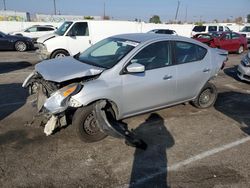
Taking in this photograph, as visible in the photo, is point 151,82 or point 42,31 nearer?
point 151,82

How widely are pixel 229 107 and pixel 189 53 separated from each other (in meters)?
1.95

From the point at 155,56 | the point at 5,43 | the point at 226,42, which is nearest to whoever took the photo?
the point at 155,56

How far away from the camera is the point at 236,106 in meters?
6.45

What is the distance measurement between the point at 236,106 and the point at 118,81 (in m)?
3.62

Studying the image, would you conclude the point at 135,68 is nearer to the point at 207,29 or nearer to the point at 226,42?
the point at 226,42

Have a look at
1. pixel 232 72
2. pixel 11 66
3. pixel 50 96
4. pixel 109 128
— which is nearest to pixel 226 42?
pixel 232 72

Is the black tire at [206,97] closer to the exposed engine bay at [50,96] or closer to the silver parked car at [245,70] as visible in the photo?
the exposed engine bay at [50,96]

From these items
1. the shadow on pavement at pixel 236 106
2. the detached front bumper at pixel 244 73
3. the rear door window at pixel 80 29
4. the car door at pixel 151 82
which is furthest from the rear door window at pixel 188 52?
the rear door window at pixel 80 29

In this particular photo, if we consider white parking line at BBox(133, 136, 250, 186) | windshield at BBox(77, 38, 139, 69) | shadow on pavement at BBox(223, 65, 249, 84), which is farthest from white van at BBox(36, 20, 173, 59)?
white parking line at BBox(133, 136, 250, 186)

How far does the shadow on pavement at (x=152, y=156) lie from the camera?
11.2ft

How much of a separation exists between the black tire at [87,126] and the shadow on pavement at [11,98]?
2.05 meters

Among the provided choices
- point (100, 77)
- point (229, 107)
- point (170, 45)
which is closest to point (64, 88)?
point (100, 77)

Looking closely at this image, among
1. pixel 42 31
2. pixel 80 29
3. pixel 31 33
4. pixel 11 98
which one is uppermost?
pixel 80 29

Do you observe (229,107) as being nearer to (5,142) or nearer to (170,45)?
(170,45)
